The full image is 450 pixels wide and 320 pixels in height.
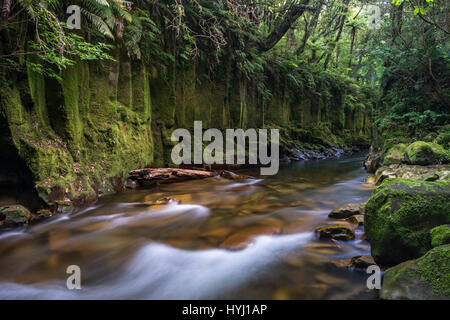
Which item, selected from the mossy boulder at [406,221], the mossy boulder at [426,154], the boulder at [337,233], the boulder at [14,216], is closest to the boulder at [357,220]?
the boulder at [337,233]

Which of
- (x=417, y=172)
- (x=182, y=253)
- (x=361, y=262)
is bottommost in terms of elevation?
(x=182, y=253)

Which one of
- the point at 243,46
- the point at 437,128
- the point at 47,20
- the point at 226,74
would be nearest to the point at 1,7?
the point at 47,20

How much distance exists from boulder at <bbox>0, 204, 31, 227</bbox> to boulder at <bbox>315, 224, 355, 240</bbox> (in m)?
4.84

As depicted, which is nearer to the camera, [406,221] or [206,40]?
[406,221]

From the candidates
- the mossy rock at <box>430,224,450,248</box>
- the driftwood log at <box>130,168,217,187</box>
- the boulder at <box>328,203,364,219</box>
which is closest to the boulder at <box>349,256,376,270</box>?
the mossy rock at <box>430,224,450,248</box>

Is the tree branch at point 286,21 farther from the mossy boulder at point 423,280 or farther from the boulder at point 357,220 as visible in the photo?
the mossy boulder at point 423,280

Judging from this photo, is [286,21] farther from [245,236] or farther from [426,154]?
[245,236]

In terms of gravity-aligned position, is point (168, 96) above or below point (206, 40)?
below

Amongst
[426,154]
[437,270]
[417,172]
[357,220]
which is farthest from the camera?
[426,154]

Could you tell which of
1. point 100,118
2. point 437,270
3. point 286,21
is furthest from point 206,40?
point 437,270

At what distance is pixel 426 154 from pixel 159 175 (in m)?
Result: 7.14

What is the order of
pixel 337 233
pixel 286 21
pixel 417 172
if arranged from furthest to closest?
pixel 286 21 < pixel 417 172 < pixel 337 233

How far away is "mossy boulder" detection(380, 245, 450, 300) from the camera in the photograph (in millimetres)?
1948

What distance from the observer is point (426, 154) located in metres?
6.13
